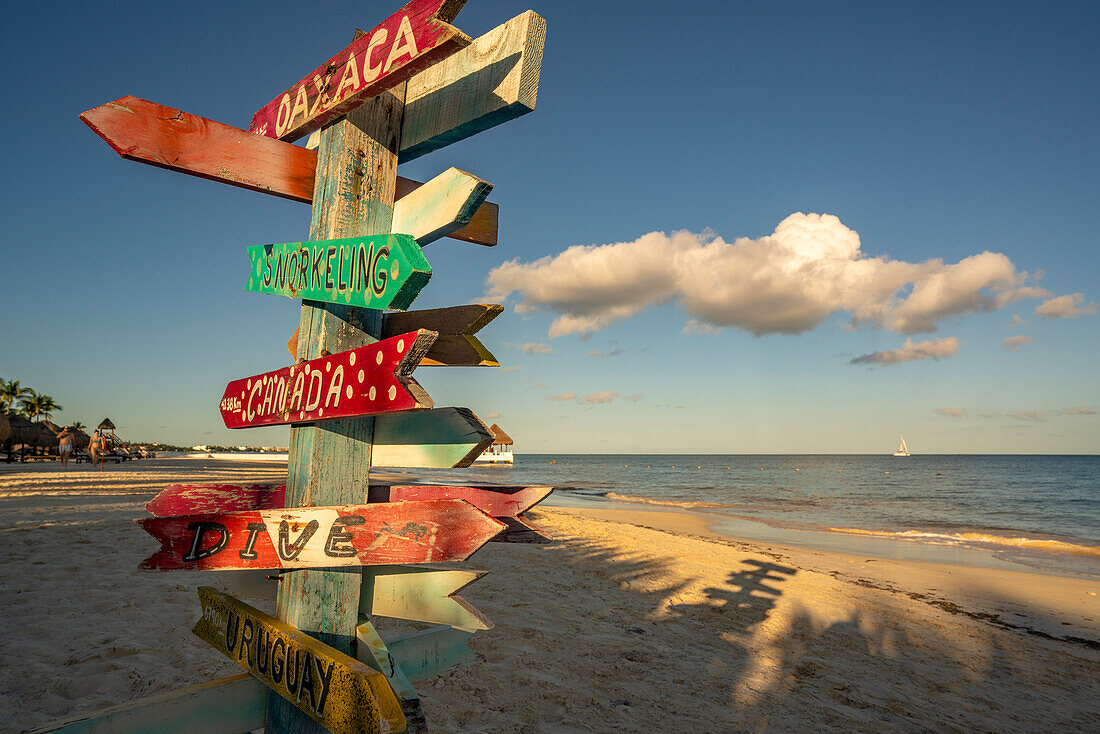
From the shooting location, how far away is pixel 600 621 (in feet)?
18.0

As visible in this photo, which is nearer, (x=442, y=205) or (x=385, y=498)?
(x=442, y=205)

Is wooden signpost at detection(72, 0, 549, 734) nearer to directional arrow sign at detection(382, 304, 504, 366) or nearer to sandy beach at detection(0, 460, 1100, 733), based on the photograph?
directional arrow sign at detection(382, 304, 504, 366)

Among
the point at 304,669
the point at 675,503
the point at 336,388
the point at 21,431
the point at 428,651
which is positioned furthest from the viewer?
the point at 21,431

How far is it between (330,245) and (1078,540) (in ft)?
80.0

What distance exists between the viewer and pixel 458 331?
1776 mm

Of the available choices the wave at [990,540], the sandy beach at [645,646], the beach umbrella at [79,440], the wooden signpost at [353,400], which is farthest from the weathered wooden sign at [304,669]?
the beach umbrella at [79,440]

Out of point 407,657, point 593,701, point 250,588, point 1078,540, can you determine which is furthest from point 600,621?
point 1078,540

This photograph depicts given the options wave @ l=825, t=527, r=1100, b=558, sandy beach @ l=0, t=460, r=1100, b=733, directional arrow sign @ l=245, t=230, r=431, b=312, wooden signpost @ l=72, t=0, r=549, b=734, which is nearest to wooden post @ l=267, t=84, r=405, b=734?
wooden signpost @ l=72, t=0, r=549, b=734

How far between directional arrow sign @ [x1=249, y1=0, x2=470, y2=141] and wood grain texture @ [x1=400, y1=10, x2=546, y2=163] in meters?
0.17

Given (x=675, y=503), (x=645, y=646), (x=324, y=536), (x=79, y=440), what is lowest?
(x=675, y=503)

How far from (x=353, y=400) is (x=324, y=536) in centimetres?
42

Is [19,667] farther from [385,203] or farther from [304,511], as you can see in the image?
[385,203]

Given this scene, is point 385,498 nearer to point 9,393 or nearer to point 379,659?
point 379,659

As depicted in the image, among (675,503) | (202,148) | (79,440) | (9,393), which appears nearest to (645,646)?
(202,148)
